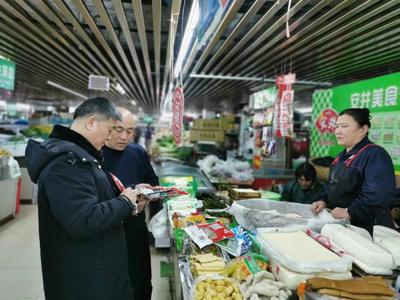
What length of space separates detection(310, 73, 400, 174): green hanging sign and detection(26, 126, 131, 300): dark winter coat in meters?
3.74

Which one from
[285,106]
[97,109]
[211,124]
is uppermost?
[285,106]

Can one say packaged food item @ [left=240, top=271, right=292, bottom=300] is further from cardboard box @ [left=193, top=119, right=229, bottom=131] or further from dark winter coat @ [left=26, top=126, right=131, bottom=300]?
cardboard box @ [left=193, top=119, right=229, bottom=131]

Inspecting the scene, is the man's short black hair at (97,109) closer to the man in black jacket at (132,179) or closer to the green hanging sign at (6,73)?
the man in black jacket at (132,179)

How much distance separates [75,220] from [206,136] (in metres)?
6.76

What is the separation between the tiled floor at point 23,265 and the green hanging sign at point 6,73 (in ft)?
8.31

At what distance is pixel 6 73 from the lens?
5.66 meters

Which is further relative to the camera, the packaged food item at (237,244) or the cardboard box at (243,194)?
the cardboard box at (243,194)

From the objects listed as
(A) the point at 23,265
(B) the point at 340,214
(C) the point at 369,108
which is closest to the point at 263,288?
(B) the point at 340,214

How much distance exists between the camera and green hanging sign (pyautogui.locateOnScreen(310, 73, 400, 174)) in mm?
3918

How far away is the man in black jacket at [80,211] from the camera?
1429 millimetres

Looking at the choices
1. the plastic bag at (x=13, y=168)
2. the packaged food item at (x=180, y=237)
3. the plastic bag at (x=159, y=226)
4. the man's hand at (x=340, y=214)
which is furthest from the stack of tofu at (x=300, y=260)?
the plastic bag at (x=13, y=168)

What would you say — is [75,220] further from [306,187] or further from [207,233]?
[306,187]

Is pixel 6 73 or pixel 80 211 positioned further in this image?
pixel 6 73

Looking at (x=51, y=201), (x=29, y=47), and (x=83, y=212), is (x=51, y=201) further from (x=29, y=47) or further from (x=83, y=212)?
(x=29, y=47)
